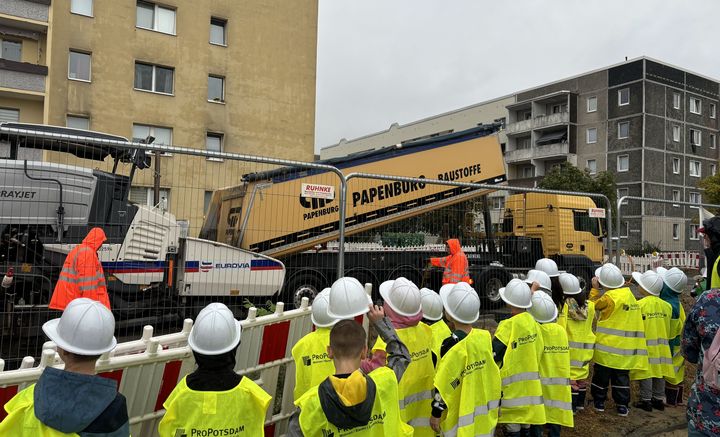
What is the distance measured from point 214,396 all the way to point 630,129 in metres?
42.8

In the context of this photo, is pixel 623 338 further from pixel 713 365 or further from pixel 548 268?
pixel 713 365

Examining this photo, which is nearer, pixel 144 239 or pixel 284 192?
pixel 144 239

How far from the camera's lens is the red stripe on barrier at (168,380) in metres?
3.17

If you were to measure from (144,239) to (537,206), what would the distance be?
9.91 meters

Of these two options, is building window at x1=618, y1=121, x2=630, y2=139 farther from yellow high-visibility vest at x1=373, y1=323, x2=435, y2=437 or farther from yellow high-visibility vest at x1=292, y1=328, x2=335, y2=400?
yellow high-visibility vest at x1=292, y1=328, x2=335, y2=400

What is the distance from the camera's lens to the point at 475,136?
11500mm

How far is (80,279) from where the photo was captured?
17.6ft

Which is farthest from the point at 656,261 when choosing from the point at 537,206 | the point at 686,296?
the point at 537,206

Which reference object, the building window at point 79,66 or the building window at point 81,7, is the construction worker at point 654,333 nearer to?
the building window at point 79,66

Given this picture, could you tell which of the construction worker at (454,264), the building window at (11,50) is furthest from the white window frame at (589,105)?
the construction worker at (454,264)

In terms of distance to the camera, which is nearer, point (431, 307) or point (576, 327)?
point (431, 307)

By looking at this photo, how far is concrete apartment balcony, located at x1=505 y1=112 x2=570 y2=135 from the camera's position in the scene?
42.4m

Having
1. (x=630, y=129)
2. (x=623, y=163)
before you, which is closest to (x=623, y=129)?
(x=630, y=129)

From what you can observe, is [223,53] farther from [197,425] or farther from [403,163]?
[197,425]
